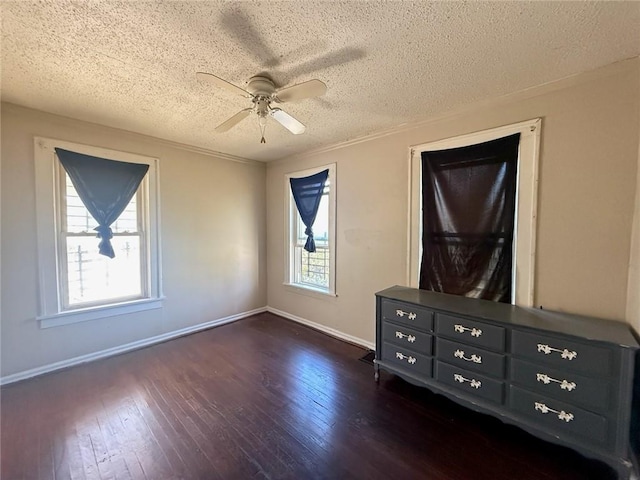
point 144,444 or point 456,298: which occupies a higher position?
point 456,298

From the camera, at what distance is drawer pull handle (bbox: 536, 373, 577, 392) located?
62.7 inches

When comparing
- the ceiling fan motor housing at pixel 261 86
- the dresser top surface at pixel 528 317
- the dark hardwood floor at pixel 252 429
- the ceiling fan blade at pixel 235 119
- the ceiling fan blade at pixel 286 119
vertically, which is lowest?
the dark hardwood floor at pixel 252 429

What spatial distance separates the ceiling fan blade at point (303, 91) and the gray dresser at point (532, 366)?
5.90ft

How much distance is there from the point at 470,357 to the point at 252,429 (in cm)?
168

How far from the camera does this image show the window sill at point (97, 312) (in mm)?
2629

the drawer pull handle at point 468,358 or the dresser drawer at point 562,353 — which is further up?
the dresser drawer at point 562,353

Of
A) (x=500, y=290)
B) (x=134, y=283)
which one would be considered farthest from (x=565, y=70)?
(x=134, y=283)

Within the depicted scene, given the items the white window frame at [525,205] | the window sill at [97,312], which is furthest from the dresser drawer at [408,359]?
the window sill at [97,312]

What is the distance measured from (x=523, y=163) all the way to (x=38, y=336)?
469 centimetres

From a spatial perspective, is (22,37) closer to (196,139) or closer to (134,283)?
(196,139)

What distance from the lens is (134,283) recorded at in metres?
3.22

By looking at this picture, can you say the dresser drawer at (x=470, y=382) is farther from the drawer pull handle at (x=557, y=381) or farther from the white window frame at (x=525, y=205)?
the white window frame at (x=525, y=205)

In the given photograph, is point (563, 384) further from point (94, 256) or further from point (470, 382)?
point (94, 256)

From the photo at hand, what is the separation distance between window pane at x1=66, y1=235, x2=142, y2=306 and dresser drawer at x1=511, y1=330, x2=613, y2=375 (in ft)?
12.7
